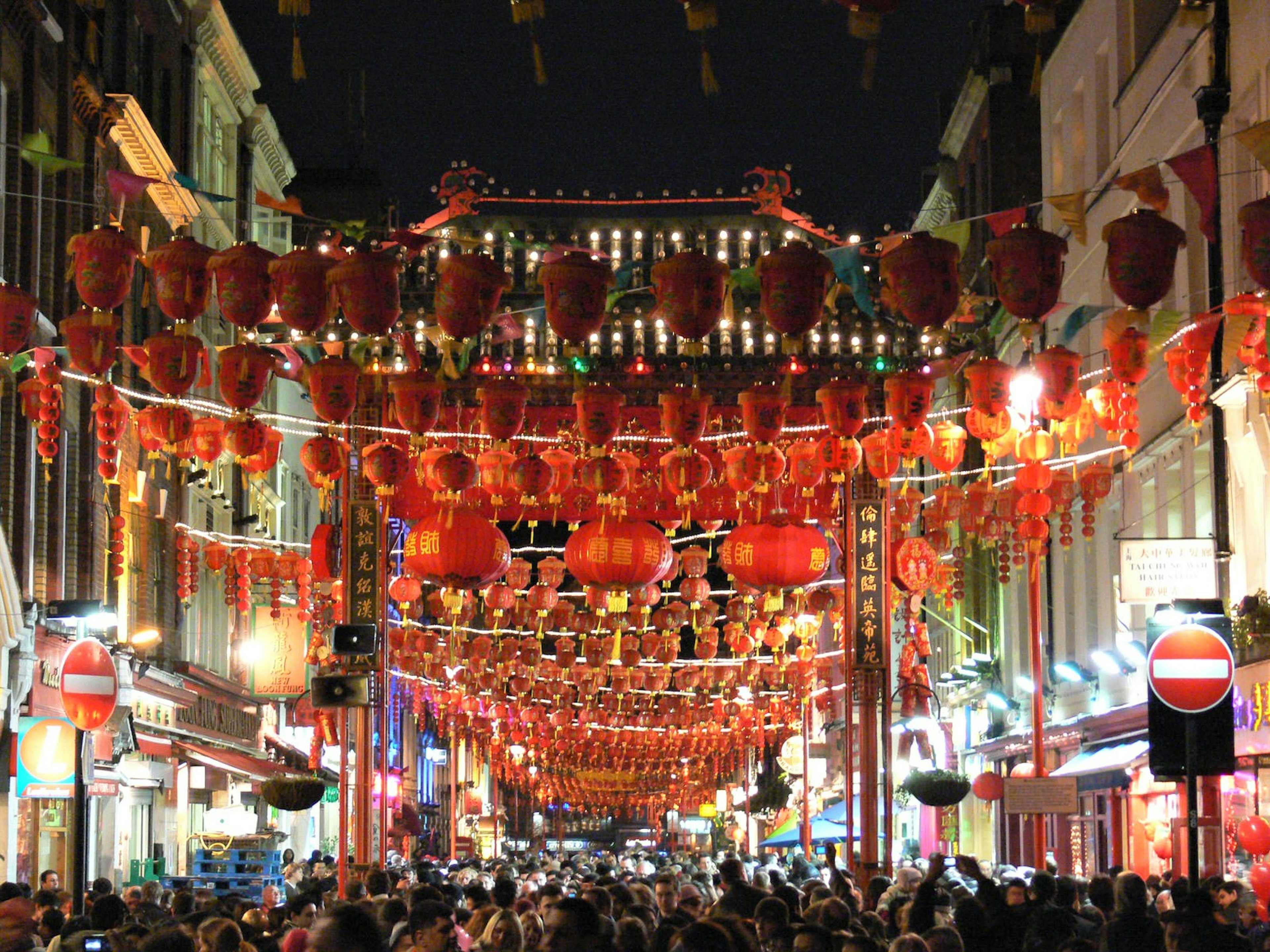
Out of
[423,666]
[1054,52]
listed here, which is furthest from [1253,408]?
[423,666]

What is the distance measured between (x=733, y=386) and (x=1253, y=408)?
308 inches

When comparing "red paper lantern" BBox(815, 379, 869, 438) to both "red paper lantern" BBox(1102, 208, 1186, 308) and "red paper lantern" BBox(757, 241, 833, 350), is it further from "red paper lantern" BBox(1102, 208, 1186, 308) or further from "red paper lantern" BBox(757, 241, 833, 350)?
"red paper lantern" BBox(1102, 208, 1186, 308)

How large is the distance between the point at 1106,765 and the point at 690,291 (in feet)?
55.9

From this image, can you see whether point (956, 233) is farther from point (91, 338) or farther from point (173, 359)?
point (91, 338)

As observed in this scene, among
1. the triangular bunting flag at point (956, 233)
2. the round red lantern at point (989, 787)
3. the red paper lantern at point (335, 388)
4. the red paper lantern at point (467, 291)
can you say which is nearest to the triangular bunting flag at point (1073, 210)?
the triangular bunting flag at point (956, 233)

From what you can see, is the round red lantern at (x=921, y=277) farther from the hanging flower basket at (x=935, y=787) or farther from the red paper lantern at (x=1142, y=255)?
the hanging flower basket at (x=935, y=787)

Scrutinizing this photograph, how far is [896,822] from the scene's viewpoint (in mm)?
53656

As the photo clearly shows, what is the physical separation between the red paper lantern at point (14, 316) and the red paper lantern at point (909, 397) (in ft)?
24.2

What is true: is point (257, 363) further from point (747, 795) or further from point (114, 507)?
A: point (747, 795)

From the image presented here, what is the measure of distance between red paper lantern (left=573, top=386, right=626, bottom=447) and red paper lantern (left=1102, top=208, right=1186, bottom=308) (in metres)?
5.34

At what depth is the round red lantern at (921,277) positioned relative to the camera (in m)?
13.6

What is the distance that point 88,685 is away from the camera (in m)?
15.1

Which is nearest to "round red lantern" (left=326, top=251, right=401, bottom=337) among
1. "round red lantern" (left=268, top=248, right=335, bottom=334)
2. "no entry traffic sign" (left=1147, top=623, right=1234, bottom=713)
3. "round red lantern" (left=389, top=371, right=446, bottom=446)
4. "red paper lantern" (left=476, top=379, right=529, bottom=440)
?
"round red lantern" (left=268, top=248, right=335, bottom=334)

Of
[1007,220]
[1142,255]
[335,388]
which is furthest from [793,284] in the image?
[335,388]
